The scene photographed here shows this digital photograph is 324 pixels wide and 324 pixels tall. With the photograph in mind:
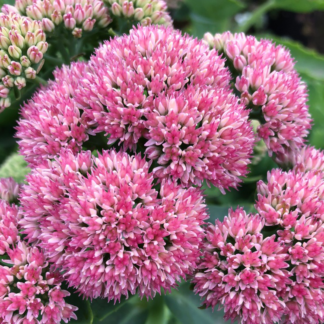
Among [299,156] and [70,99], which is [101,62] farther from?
[299,156]

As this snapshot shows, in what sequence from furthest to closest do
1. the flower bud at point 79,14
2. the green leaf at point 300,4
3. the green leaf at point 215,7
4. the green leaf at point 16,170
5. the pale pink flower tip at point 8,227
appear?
the green leaf at point 300,4
the green leaf at point 215,7
the green leaf at point 16,170
the flower bud at point 79,14
the pale pink flower tip at point 8,227

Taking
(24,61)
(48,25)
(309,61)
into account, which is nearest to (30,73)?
(24,61)

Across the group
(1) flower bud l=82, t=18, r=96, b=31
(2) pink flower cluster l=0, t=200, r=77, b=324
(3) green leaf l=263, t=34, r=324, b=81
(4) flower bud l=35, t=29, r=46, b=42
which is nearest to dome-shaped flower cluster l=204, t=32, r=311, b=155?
(1) flower bud l=82, t=18, r=96, b=31

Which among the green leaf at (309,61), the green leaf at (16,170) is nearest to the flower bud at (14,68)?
the green leaf at (16,170)

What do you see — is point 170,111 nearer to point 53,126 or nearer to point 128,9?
point 53,126

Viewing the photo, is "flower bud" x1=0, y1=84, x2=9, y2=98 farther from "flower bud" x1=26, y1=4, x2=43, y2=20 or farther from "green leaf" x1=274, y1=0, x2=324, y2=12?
"green leaf" x1=274, y1=0, x2=324, y2=12

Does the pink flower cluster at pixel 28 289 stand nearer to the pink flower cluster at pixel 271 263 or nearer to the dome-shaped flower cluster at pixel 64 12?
the pink flower cluster at pixel 271 263

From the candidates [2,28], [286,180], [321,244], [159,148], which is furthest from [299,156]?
[2,28]

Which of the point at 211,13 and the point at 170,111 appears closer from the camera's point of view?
the point at 170,111
